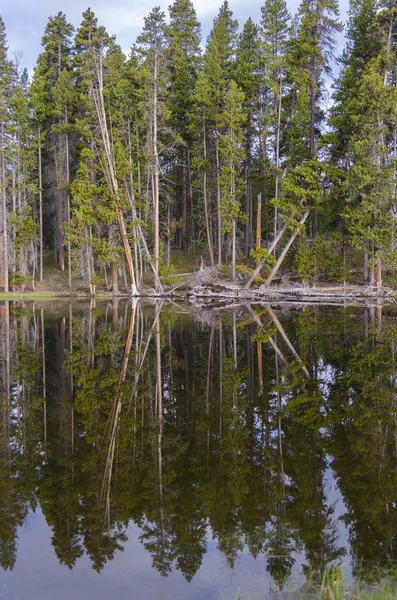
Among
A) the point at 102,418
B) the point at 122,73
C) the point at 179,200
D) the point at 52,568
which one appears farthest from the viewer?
the point at 179,200

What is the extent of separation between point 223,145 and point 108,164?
8212mm

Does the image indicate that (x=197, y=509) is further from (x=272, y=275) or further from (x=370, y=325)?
(x=272, y=275)

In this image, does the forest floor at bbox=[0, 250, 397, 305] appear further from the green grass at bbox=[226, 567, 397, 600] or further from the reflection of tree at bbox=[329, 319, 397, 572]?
the green grass at bbox=[226, 567, 397, 600]

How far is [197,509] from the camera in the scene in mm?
4582

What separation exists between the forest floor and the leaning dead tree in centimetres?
329

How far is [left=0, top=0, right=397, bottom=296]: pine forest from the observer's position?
2967 centimetres

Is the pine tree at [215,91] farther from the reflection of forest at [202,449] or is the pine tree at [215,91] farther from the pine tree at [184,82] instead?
the reflection of forest at [202,449]

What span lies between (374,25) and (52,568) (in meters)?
33.6

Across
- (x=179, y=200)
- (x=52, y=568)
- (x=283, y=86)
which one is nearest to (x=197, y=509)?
(x=52, y=568)

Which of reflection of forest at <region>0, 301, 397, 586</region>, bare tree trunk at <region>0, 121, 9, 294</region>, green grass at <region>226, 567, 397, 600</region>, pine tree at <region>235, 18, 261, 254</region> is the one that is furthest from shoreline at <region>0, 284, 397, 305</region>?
green grass at <region>226, 567, 397, 600</region>

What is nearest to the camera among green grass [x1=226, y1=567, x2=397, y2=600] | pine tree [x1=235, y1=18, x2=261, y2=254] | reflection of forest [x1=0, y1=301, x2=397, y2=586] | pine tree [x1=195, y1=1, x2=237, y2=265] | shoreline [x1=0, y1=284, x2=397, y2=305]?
green grass [x1=226, y1=567, x2=397, y2=600]

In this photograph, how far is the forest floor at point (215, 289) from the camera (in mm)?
29812

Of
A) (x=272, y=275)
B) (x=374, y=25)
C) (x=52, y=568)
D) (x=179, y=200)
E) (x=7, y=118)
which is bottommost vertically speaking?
(x=52, y=568)

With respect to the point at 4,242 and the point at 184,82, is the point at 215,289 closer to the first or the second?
the point at 4,242
